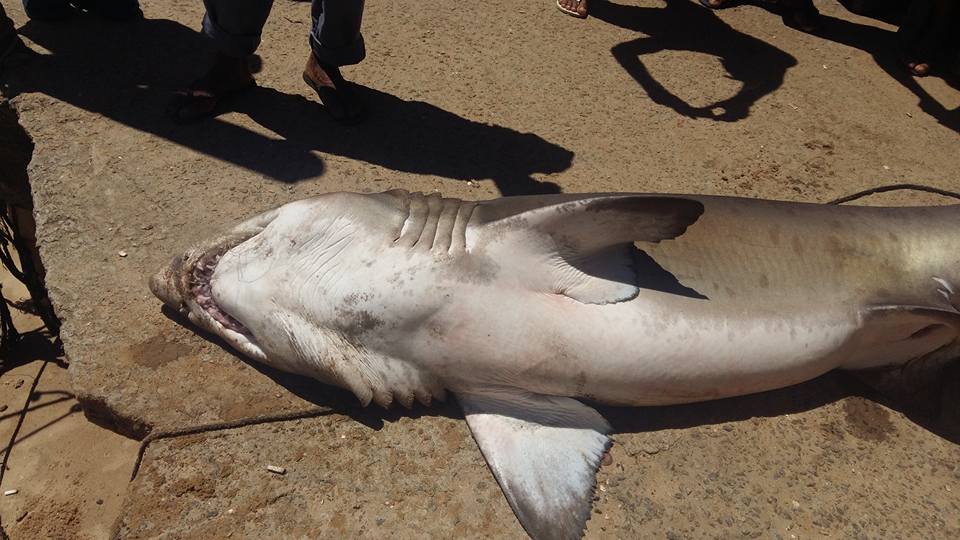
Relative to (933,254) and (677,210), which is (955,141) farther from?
(677,210)

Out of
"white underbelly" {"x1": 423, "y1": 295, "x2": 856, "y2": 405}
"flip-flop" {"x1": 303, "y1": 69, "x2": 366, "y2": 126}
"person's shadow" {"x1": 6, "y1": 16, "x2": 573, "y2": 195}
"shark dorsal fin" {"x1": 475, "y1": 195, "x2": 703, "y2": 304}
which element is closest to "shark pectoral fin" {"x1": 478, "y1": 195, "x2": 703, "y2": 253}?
"shark dorsal fin" {"x1": 475, "y1": 195, "x2": 703, "y2": 304}

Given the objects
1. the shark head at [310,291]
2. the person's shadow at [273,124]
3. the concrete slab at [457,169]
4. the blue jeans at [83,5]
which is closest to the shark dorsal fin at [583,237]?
the shark head at [310,291]

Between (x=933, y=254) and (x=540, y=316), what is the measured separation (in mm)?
1555

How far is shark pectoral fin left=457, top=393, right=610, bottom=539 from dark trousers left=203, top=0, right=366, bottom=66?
2.26 meters

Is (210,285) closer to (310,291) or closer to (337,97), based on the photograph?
(310,291)

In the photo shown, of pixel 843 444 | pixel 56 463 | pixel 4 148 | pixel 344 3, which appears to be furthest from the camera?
pixel 4 148

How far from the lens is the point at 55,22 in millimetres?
4293

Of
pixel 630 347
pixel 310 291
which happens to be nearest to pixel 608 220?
pixel 630 347

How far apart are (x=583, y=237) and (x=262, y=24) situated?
7.85 feet

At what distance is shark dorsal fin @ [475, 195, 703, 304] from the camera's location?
7.06ft

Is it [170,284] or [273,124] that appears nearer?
[170,284]

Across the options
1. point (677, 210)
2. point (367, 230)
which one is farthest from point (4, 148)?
point (677, 210)

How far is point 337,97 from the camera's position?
3826 mm

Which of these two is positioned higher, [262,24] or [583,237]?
[262,24]
